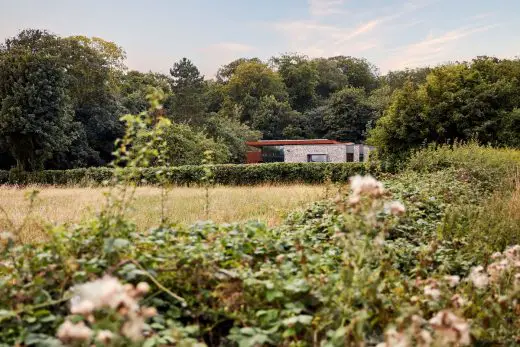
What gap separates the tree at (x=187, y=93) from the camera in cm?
3919

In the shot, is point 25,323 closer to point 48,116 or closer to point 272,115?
point 48,116

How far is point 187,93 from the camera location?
39906mm

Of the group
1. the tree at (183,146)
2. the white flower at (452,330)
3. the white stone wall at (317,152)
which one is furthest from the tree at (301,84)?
the white flower at (452,330)

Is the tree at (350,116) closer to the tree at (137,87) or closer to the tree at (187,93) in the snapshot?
the tree at (187,93)

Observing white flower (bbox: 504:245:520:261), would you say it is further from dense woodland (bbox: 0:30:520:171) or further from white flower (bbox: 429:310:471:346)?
dense woodland (bbox: 0:30:520:171)

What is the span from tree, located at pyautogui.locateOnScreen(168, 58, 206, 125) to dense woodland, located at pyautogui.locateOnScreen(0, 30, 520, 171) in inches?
4.0

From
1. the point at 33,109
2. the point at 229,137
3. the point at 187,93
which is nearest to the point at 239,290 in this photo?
the point at 33,109

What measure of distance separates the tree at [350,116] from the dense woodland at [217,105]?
0.11 m

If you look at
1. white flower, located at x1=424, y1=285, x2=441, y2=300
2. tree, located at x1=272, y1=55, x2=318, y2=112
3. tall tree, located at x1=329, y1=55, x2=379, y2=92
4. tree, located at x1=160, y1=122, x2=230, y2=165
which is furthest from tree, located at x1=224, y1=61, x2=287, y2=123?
white flower, located at x1=424, y1=285, x2=441, y2=300

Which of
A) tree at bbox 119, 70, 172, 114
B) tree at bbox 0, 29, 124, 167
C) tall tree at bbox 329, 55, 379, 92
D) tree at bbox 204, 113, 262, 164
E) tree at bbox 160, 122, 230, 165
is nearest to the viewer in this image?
tree at bbox 160, 122, 230, 165

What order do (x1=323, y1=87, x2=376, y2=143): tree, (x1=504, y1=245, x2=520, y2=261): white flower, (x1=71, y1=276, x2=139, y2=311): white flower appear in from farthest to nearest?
(x1=323, y1=87, x2=376, y2=143): tree, (x1=504, y1=245, x2=520, y2=261): white flower, (x1=71, y1=276, x2=139, y2=311): white flower

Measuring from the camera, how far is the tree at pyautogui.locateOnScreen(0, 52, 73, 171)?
24.2m

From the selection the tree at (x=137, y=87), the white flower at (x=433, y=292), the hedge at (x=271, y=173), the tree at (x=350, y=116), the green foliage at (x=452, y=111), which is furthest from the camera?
the tree at (x=350, y=116)

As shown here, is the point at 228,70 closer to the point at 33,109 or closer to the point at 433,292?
the point at 33,109
